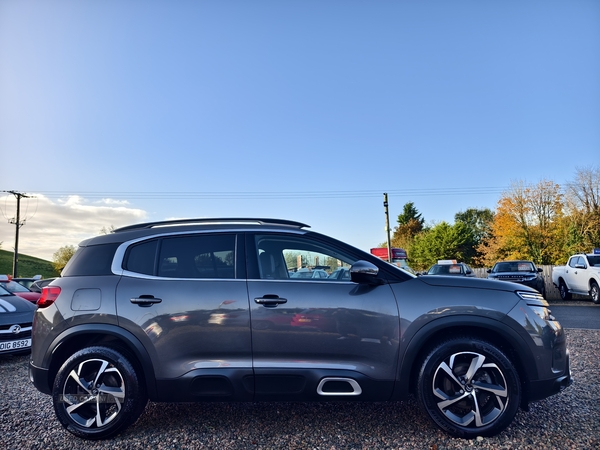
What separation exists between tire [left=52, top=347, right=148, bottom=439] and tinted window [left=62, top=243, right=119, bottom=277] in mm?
656

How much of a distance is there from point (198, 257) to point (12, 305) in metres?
5.29

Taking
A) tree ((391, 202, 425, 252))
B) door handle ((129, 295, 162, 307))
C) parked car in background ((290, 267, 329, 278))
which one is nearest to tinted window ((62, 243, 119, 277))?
door handle ((129, 295, 162, 307))

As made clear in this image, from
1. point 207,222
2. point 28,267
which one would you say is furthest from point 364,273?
point 28,267

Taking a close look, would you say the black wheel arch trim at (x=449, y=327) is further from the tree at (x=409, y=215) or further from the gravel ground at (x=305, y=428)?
the tree at (x=409, y=215)

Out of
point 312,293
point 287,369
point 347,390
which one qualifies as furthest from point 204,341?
point 347,390

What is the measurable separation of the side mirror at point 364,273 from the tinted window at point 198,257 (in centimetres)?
101

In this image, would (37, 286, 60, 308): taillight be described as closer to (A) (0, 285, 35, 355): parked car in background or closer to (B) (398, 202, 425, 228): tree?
(A) (0, 285, 35, 355): parked car in background

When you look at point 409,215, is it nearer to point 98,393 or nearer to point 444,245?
point 444,245

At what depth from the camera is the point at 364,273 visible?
3375 mm

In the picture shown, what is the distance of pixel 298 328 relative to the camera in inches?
134

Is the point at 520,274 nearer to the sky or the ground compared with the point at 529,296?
nearer to the ground

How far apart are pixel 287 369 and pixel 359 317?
699mm

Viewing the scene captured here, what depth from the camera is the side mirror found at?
11.0 feet

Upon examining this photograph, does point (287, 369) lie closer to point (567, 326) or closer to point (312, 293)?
point (312, 293)
